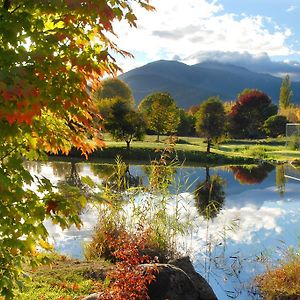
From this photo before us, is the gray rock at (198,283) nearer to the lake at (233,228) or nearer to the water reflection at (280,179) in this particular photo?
the lake at (233,228)

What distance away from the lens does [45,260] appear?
365cm

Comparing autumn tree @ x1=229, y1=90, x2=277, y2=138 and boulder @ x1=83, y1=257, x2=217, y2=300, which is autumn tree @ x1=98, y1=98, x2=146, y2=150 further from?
autumn tree @ x1=229, y1=90, x2=277, y2=138

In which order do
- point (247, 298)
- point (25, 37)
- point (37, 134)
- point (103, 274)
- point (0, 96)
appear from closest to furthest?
1. point (0, 96)
2. point (25, 37)
3. point (37, 134)
4. point (103, 274)
5. point (247, 298)

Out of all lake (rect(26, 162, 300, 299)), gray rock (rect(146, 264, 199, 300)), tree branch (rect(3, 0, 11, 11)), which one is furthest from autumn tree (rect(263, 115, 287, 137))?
tree branch (rect(3, 0, 11, 11))

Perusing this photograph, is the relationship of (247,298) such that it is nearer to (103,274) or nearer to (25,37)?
(103,274)

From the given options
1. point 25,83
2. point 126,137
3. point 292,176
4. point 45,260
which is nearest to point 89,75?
point 25,83

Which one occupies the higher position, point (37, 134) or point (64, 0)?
point (64, 0)

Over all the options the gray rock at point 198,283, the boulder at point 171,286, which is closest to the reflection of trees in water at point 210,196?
the gray rock at point 198,283

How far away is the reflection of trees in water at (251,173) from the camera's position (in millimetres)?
24741

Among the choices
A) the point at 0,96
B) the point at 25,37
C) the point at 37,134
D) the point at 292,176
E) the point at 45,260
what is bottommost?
the point at 292,176

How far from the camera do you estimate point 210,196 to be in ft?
60.6

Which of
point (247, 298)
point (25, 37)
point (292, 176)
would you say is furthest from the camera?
point (292, 176)

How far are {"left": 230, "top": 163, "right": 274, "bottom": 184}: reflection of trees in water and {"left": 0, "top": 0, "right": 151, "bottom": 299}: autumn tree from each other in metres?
21.1

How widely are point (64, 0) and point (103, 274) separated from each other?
18.8 ft
